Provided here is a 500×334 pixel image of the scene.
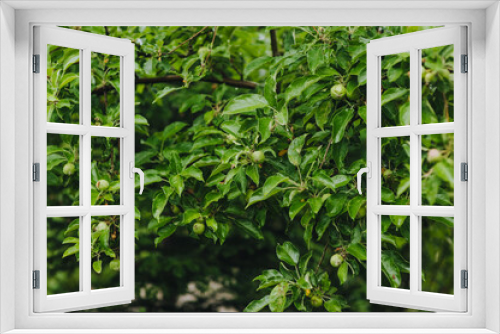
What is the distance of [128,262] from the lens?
2.27 metres

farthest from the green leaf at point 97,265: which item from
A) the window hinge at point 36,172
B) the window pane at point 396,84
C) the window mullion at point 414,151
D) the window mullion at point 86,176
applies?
the window pane at point 396,84

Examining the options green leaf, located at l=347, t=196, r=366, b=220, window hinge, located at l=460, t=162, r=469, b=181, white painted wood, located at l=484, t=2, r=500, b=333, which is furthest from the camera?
green leaf, located at l=347, t=196, r=366, b=220

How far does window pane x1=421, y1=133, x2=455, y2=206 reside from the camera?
6.95 ft

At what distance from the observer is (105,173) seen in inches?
109

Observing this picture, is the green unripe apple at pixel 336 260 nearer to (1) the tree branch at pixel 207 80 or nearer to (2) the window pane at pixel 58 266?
(1) the tree branch at pixel 207 80

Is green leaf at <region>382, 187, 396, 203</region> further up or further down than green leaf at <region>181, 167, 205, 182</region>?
further down

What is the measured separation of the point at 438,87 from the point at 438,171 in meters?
0.37

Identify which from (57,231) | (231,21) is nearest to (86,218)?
(231,21)

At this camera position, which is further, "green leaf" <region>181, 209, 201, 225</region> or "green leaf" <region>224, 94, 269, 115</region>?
"green leaf" <region>181, 209, 201, 225</region>

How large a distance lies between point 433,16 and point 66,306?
76.8 inches

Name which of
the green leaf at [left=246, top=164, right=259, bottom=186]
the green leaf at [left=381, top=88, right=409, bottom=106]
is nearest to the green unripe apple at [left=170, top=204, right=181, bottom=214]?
the green leaf at [left=246, top=164, right=259, bottom=186]

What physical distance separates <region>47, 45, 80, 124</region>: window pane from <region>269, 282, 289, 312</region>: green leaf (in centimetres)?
158

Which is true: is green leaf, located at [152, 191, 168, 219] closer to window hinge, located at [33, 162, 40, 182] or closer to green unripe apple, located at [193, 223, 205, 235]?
green unripe apple, located at [193, 223, 205, 235]

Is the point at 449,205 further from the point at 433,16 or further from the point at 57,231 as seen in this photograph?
the point at 57,231
